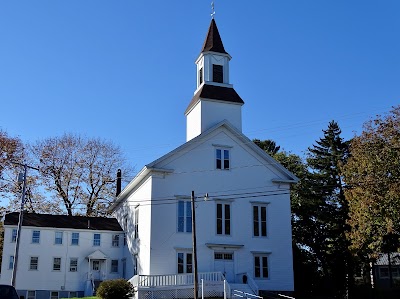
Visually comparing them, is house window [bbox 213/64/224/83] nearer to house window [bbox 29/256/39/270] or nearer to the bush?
the bush

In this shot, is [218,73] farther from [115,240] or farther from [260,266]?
[115,240]

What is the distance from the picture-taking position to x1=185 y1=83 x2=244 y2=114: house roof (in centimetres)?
3925

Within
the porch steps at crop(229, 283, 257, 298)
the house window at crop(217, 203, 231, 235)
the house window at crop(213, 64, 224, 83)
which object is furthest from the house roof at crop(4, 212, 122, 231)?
the house window at crop(213, 64, 224, 83)

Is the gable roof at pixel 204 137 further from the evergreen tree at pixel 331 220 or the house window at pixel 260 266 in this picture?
the evergreen tree at pixel 331 220

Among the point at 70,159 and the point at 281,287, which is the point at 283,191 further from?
the point at 70,159

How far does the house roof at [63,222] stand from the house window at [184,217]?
9.62 meters

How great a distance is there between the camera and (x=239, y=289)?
32.0 metres

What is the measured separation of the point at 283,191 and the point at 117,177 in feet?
65.2

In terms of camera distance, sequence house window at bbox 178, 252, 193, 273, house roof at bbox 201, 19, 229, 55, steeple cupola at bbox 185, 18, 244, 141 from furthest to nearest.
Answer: house roof at bbox 201, 19, 229, 55 < steeple cupola at bbox 185, 18, 244, 141 < house window at bbox 178, 252, 193, 273

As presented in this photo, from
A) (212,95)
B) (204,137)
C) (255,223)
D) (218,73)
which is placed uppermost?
(218,73)

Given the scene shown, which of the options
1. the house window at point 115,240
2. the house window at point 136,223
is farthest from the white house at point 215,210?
the house window at point 115,240

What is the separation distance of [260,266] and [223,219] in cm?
416

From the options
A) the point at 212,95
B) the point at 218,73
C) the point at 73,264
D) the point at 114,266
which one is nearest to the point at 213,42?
the point at 218,73

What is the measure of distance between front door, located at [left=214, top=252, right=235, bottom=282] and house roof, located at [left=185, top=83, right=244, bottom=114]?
11.8 metres
